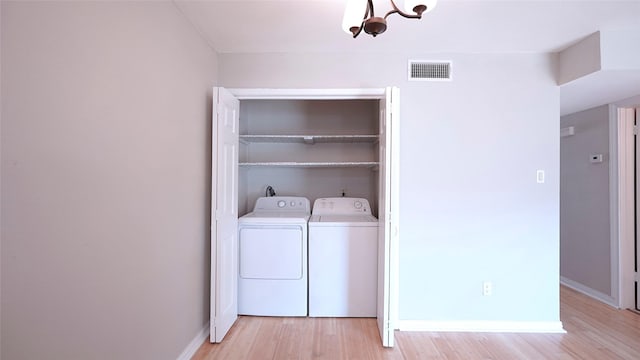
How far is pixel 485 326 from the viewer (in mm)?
2340

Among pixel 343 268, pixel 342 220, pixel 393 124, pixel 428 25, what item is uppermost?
pixel 428 25

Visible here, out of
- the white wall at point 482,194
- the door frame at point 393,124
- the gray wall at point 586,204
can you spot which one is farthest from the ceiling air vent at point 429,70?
the gray wall at point 586,204

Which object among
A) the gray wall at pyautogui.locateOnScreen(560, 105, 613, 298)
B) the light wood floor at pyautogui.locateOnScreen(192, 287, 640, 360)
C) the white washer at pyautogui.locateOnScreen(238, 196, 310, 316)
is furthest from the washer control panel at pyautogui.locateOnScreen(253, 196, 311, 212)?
the gray wall at pyautogui.locateOnScreen(560, 105, 613, 298)

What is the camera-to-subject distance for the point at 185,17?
6.15 ft

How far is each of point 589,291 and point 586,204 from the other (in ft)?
3.15

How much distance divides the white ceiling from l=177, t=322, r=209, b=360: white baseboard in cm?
229

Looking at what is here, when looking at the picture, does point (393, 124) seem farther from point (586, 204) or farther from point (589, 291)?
point (589, 291)

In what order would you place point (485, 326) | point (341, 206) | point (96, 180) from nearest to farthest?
point (96, 180) < point (485, 326) < point (341, 206)

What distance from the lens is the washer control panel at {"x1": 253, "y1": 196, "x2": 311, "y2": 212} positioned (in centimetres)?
308

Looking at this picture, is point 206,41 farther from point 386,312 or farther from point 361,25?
point 386,312

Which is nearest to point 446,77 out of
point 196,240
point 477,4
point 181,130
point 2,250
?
point 477,4

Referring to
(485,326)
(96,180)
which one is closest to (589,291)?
(485,326)

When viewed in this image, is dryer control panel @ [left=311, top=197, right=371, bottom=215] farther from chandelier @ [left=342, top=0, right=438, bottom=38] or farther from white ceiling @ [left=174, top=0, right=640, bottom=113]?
chandelier @ [left=342, top=0, right=438, bottom=38]

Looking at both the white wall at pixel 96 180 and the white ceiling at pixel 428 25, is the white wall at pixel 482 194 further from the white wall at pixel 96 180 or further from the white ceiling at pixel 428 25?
the white wall at pixel 96 180
